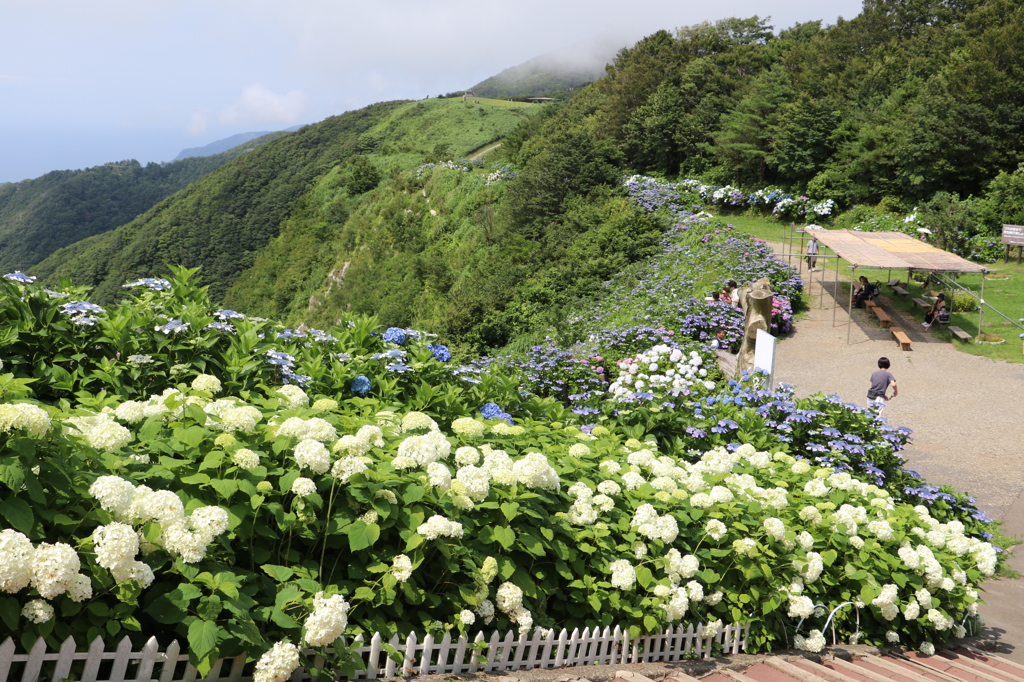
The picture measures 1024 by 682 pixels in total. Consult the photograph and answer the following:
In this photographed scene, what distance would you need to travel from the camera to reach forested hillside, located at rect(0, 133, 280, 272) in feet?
340

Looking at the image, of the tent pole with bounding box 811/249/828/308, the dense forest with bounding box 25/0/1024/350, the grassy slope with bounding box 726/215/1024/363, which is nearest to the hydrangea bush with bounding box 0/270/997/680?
the grassy slope with bounding box 726/215/1024/363

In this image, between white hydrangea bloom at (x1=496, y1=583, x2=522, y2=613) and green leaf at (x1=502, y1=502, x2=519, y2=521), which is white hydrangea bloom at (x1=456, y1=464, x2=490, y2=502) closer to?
green leaf at (x1=502, y1=502, x2=519, y2=521)

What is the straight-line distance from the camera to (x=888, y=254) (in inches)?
587

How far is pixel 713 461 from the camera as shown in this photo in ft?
15.0

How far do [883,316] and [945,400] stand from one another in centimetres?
465

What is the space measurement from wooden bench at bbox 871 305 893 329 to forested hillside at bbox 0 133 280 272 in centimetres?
10765

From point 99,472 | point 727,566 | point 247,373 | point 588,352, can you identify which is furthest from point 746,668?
point 588,352

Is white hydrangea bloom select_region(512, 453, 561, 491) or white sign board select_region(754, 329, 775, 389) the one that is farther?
white sign board select_region(754, 329, 775, 389)

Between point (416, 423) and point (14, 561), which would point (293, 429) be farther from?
point (14, 561)

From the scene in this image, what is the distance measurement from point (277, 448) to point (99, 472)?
1.87ft

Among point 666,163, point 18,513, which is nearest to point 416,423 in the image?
point 18,513

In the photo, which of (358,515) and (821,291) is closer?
(358,515)

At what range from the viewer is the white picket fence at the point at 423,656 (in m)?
1.98

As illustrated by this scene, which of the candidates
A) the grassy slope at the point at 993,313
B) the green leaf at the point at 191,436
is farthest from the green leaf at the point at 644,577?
the grassy slope at the point at 993,313
